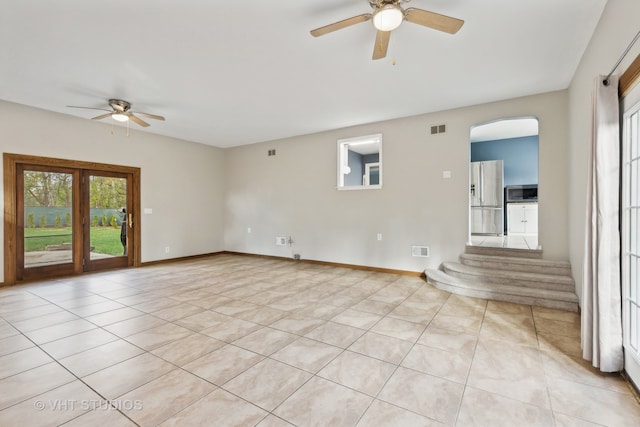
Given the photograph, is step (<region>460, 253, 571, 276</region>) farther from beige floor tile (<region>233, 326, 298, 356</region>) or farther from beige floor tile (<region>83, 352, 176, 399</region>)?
beige floor tile (<region>83, 352, 176, 399</region>)

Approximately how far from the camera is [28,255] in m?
4.95

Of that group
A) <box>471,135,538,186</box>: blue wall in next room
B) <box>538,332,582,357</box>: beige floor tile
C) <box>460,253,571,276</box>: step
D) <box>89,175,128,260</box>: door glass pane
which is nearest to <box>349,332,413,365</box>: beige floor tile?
<box>538,332,582,357</box>: beige floor tile

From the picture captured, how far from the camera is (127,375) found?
7.23 ft

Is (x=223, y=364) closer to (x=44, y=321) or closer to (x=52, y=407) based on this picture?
(x=52, y=407)

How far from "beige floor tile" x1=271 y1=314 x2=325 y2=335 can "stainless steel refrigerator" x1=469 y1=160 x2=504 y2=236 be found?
586 centimetres

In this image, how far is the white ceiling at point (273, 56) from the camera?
8.30 feet

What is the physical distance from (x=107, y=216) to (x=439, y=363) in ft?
21.1

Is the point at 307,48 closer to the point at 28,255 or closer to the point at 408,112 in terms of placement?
the point at 408,112

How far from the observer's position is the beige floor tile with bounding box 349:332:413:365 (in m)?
2.47

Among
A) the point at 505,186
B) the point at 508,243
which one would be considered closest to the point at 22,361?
the point at 508,243

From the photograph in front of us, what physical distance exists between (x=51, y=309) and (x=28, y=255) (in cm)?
211

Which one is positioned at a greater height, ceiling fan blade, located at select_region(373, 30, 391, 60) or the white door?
ceiling fan blade, located at select_region(373, 30, 391, 60)

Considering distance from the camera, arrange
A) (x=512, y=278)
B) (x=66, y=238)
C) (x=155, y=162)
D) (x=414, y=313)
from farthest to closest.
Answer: (x=155, y=162) < (x=66, y=238) < (x=512, y=278) < (x=414, y=313)

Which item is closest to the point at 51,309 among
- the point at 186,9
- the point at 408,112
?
the point at 186,9
